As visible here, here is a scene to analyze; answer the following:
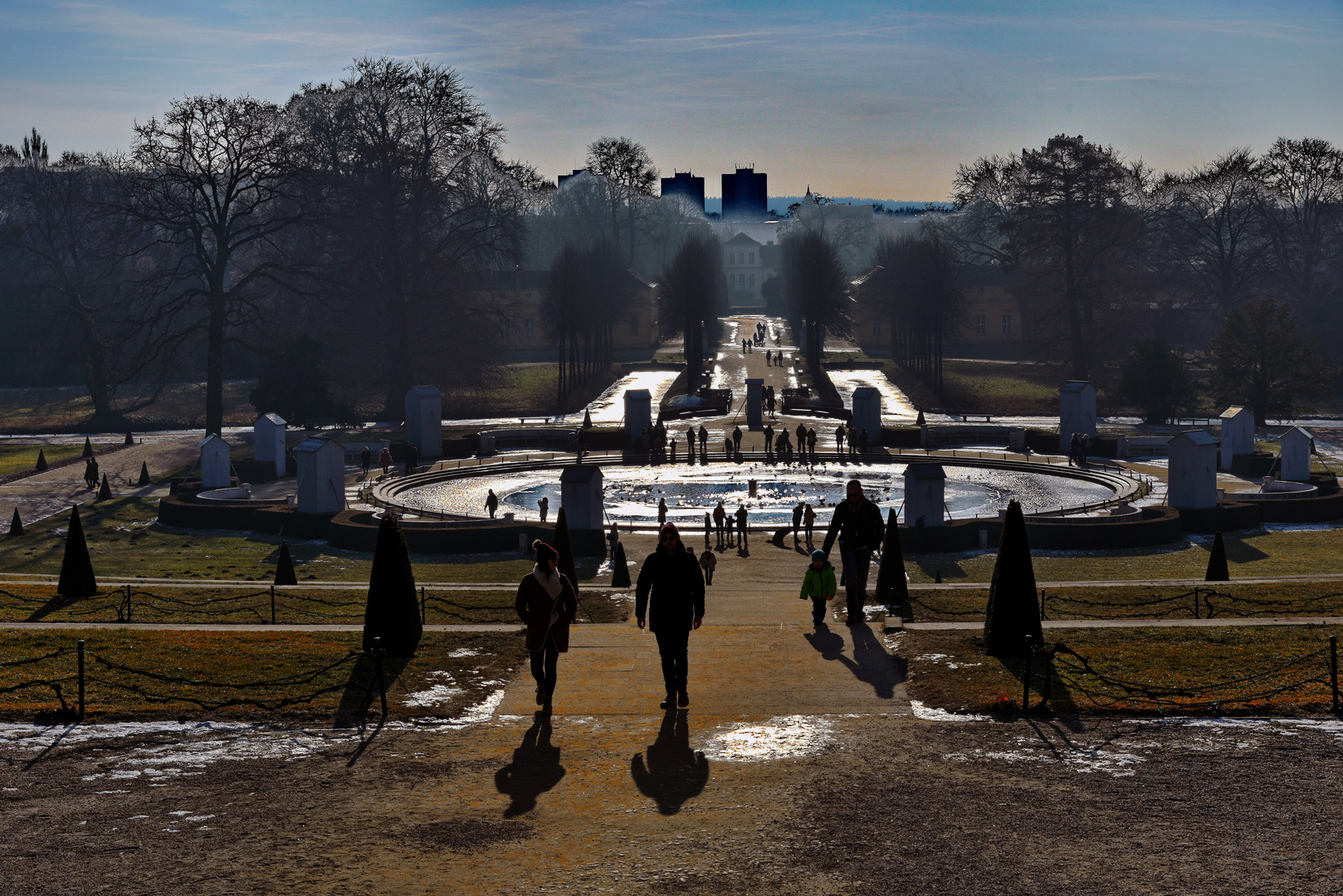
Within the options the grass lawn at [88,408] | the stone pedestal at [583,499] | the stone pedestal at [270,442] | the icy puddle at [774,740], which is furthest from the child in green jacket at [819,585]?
the grass lawn at [88,408]

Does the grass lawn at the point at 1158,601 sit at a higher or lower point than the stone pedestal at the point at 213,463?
lower

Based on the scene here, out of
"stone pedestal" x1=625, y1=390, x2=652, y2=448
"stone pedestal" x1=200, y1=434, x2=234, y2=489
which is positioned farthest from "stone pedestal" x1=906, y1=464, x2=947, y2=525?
"stone pedestal" x1=200, y1=434, x2=234, y2=489

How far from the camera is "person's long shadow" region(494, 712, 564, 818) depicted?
941 centimetres

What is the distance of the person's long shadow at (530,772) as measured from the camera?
371 inches

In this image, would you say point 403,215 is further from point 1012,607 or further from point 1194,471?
point 1012,607

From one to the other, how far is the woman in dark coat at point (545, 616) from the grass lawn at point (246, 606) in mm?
5255

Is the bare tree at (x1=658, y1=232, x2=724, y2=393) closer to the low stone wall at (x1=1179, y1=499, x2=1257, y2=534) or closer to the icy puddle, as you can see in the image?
the low stone wall at (x1=1179, y1=499, x2=1257, y2=534)

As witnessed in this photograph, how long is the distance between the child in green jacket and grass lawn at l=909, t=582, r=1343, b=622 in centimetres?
175

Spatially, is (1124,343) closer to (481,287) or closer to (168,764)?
(481,287)

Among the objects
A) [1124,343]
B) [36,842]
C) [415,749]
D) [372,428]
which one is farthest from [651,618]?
[1124,343]

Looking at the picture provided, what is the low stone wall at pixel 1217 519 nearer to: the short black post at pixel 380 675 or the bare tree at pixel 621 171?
the short black post at pixel 380 675

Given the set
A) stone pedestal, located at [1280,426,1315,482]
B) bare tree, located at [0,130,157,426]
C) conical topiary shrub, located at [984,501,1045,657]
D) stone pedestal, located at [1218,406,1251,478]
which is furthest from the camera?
bare tree, located at [0,130,157,426]

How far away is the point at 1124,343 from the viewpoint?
72375 mm

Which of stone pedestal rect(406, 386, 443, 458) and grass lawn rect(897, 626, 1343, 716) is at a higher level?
stone pedestal rect(406, 386, 443, 458)
